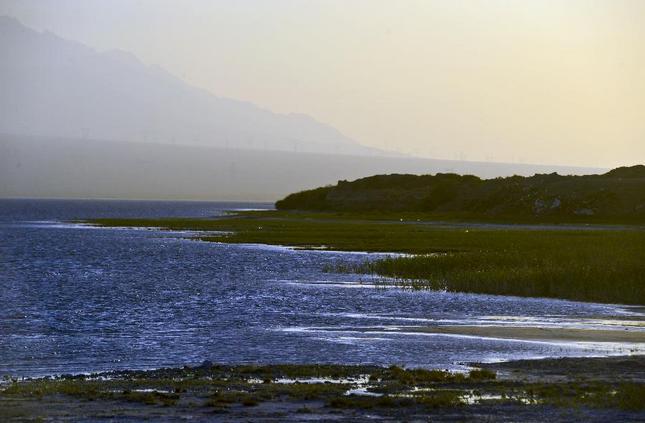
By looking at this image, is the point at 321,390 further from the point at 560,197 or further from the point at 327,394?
the point at 560,197

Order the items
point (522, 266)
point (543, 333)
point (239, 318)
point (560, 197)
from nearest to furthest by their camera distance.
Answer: point (543, 333), point (239, 318), point (522, 266), point (560, 197)

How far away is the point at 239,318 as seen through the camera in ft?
147

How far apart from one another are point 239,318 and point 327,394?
65.3 ft

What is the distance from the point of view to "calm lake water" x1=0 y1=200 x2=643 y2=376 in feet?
108

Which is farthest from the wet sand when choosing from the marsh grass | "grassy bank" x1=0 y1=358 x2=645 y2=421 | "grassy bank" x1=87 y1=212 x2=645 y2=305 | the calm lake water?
"grassy bank" x1=87 y1=212 x2=645 y2=305

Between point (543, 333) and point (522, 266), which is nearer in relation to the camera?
point (543, 333)

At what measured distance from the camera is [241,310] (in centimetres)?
4825

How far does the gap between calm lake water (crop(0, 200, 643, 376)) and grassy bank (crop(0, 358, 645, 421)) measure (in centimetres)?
280

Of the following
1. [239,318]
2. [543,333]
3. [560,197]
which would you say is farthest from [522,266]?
[560,197]

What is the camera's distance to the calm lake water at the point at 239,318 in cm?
3303

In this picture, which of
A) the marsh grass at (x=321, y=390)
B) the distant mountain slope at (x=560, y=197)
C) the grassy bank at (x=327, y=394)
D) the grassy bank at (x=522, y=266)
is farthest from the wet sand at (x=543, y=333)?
the distant mountain slope at (x=560, y=197)

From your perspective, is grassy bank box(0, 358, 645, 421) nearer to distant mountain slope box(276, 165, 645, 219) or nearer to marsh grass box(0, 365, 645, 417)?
marsh grass box(0, 365, 645, 417)

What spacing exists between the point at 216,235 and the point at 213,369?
331 feet

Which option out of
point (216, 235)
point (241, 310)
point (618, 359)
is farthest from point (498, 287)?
point (216, 235)
